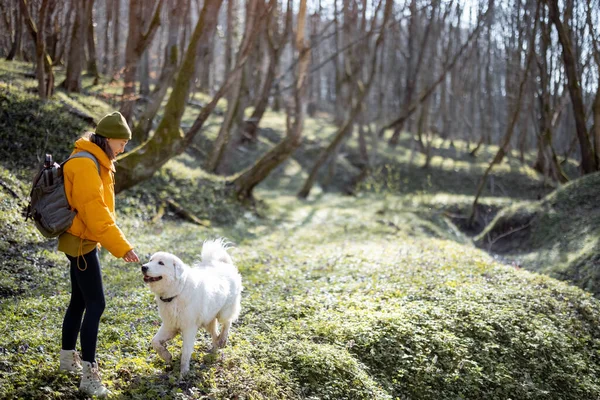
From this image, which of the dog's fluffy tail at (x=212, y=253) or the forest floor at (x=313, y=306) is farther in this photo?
the dog's fluffy tail at (x=212, y=253)

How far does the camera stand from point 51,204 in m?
4.66

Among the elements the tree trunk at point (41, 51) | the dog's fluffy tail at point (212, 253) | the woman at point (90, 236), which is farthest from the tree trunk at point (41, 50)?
the woman at point (90, 236)

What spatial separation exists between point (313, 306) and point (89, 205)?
4.42 meters

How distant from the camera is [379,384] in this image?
6.43 meters

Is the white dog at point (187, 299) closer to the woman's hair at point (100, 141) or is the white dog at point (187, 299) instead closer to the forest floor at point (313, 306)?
the forest floor at point (313, 306)

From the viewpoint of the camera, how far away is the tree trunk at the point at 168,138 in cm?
1176

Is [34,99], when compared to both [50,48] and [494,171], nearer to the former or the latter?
[50,48]

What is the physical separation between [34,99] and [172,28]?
17.2ft

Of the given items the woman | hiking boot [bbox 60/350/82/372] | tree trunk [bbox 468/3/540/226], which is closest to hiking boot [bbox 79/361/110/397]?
the woman

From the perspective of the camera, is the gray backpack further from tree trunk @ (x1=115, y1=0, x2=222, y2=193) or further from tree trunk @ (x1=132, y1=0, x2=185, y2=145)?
tree trunk @ (x1=132, y1=0, x2=185, y2=145)

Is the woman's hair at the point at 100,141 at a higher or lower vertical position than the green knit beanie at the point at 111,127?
lower

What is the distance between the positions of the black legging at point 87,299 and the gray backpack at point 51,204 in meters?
0.33

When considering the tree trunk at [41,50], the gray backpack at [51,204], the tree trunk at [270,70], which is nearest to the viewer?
the gray backpack at [51,204]

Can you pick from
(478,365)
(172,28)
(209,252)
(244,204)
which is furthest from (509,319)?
(172,28)
